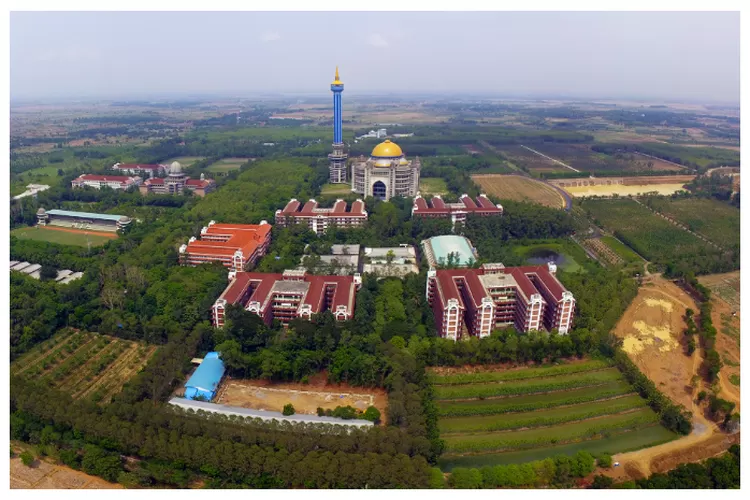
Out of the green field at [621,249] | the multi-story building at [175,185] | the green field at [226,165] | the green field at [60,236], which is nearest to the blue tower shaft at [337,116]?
the multi-story building at [175,185]

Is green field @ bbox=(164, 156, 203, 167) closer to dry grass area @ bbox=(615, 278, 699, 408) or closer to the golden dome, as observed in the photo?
the golden dome

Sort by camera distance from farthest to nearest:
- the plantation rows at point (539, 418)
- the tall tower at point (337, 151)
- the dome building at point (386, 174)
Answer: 1. the tall tower at point (337, 151)
2. the dome building at point (386, 174)
3. the plantation rows at point (539, 418)

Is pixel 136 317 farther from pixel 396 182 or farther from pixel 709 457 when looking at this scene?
pixel 396 182

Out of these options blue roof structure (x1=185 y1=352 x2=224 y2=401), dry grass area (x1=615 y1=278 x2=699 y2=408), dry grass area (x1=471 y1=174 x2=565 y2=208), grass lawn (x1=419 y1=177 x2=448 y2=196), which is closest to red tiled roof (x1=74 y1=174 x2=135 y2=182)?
grass lawn (x1=419 y1=177 x2=448 y2=196)

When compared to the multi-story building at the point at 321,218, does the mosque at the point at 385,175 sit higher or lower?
higher

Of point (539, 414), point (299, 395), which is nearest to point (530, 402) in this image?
point (539, 414)

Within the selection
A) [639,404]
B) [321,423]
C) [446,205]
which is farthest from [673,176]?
[321,423]

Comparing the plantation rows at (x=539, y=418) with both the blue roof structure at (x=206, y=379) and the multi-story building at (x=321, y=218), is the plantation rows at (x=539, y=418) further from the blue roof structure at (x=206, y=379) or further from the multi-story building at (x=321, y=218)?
the multi-story building at (x=321, y=218)
